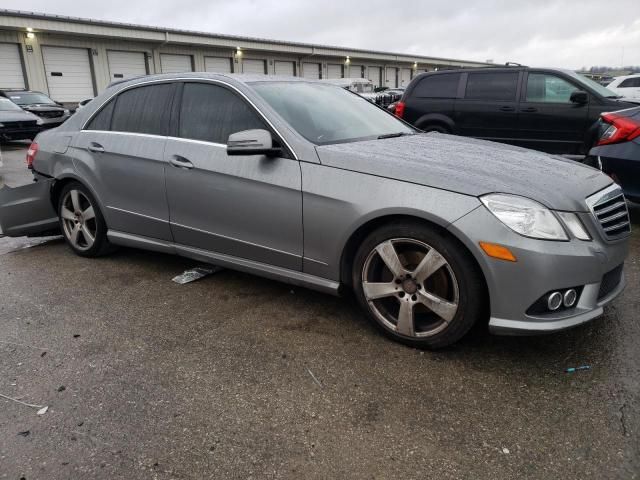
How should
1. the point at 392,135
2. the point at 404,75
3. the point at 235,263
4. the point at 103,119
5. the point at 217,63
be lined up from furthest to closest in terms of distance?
the point at 404,75
the point at 217,63
the point at 103,119
the point at 392,135
the point at 235,263

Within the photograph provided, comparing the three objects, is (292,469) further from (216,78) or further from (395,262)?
(216,78)

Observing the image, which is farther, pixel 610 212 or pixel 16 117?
pixel 16 117

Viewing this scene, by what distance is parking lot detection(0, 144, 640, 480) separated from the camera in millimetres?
2025

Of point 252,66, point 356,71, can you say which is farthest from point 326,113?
point 356,71

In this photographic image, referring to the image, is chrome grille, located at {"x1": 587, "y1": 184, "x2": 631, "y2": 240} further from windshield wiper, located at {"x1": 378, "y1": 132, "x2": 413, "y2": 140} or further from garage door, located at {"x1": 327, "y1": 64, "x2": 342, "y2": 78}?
garage door, located at {"x1": 327, "y1": 64, "x2": 342, "y2": 78}

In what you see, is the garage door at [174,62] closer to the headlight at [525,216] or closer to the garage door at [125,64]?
the garage door at [125,64]

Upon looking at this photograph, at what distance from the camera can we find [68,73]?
23953mm

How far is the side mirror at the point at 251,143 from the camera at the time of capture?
121 inches

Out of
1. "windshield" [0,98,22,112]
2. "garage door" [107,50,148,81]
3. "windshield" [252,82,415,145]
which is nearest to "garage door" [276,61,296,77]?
"garage door" [107,50,148,81]

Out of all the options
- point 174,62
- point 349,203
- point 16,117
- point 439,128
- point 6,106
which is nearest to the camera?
point 349,203

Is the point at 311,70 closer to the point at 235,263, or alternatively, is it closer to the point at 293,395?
the point at 235,263

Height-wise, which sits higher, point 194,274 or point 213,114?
point 213,114

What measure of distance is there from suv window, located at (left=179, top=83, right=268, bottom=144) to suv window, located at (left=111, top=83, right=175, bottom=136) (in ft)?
0.62

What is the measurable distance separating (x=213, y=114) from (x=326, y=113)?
811 mm
